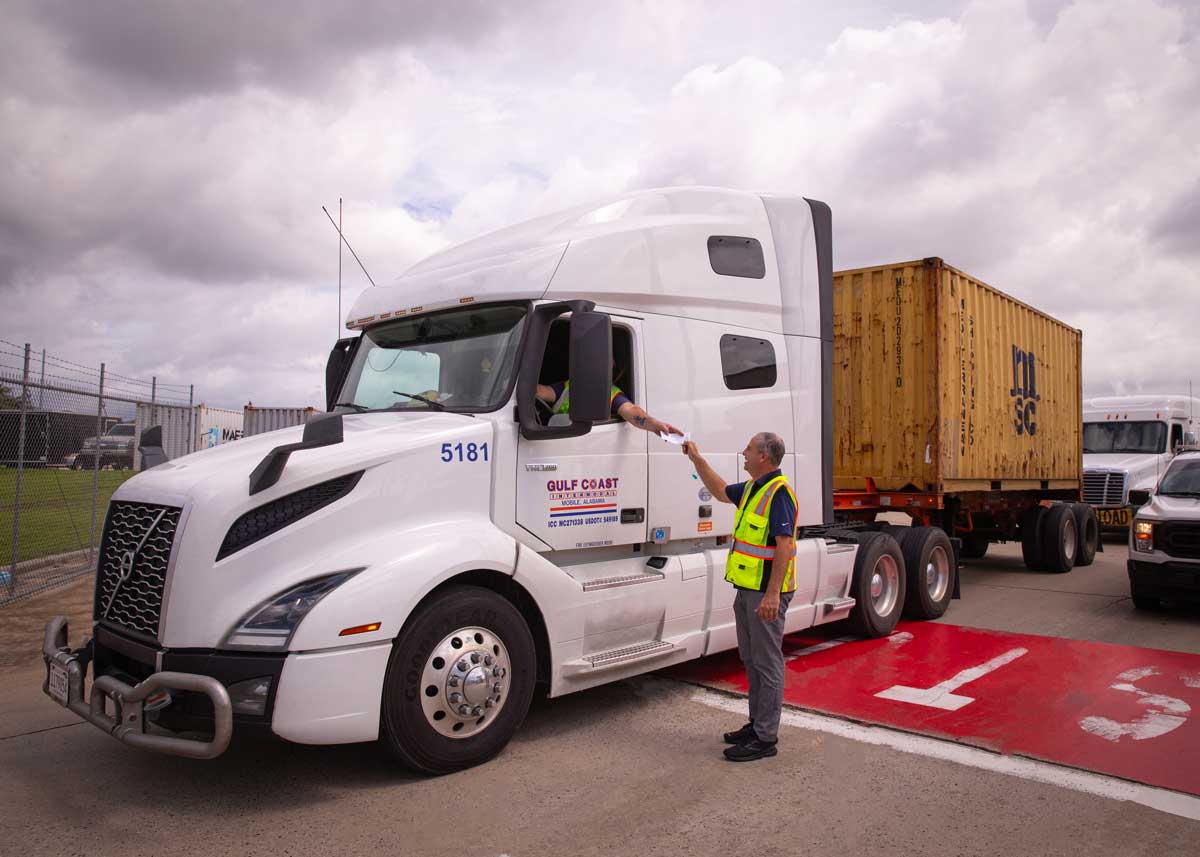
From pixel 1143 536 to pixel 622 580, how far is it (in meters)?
6.41

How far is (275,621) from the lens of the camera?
3.81 meters

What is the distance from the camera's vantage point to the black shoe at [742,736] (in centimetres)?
469

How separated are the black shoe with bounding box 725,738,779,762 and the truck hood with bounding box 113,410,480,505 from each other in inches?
90.1

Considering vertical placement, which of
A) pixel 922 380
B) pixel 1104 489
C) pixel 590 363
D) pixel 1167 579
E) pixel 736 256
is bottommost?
pixel 1167 579

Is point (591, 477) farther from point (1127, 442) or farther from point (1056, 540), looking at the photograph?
point (1127, 442)

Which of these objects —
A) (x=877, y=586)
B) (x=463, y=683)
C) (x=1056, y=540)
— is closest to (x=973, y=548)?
(x=1056, y=540)

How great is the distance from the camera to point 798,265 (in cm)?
684

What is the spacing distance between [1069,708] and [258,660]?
4.90 meters

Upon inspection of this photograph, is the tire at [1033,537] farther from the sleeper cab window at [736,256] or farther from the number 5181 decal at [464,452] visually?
the number 5181 decal at [464,452]

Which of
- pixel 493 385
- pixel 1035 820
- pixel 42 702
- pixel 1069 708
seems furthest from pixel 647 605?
pixel 42 702

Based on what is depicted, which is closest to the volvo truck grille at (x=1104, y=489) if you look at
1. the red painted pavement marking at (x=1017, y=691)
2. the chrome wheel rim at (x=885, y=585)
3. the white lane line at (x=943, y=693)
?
the red painted pavement marking at (x=1017, y=691)

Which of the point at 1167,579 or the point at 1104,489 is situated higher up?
the point at 1104,489

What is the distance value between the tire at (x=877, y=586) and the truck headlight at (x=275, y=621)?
5.02 metres

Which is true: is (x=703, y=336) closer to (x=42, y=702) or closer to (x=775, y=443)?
(x=775, y=443)
